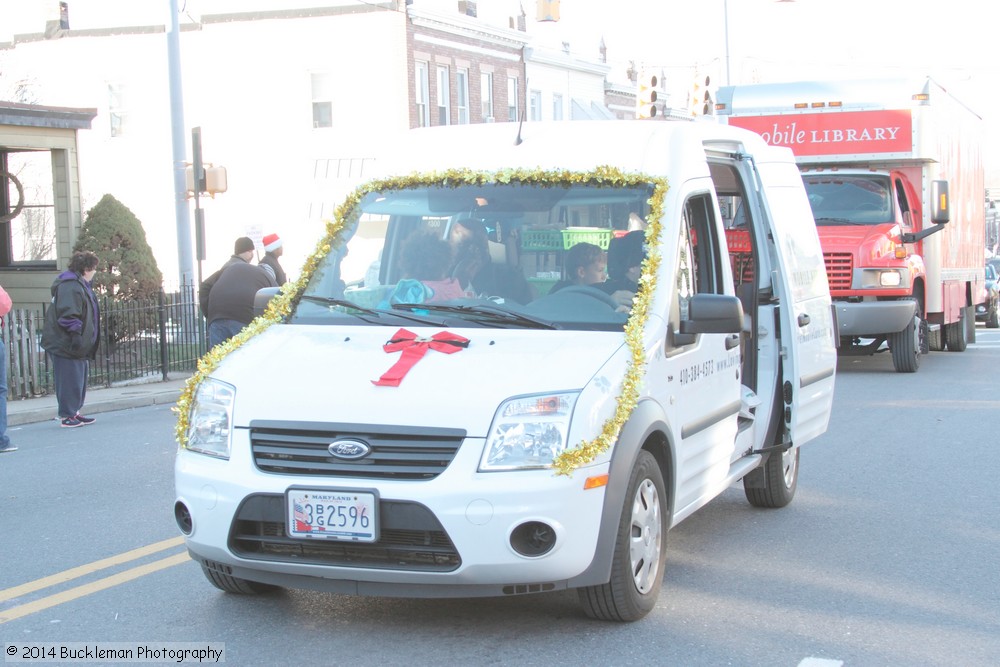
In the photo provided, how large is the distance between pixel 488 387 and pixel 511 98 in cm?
3847

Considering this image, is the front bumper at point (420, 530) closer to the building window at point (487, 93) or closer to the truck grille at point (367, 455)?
the truck grille at point (367, 455)

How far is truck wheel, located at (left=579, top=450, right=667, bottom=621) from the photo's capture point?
505 centimetres

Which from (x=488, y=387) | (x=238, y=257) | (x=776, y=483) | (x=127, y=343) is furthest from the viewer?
(x=127, y=343)

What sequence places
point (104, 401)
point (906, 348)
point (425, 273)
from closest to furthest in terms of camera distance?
1. point (425, 273)
2. point (104, 401)
3. point (906, 348)

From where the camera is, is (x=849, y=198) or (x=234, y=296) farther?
(x=849, y=198)

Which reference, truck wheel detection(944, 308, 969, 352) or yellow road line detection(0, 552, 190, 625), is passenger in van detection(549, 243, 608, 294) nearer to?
yellow road line detection(0, 552, 190, 625)

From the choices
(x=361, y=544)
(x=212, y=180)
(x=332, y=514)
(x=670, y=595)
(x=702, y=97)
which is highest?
(x=702, y=97)

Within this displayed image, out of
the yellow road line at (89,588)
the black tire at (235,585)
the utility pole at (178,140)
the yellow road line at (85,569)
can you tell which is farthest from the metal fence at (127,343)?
the black tire at (235,585)

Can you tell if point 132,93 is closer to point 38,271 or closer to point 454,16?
point 454,16

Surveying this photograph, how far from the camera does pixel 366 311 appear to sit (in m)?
5.77

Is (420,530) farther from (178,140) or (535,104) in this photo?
(535,104)

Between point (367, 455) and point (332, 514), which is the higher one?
point (367, 455)

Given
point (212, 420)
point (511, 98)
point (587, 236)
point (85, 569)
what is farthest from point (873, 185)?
point (511, 98)

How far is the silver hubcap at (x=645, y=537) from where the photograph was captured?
521 cm
